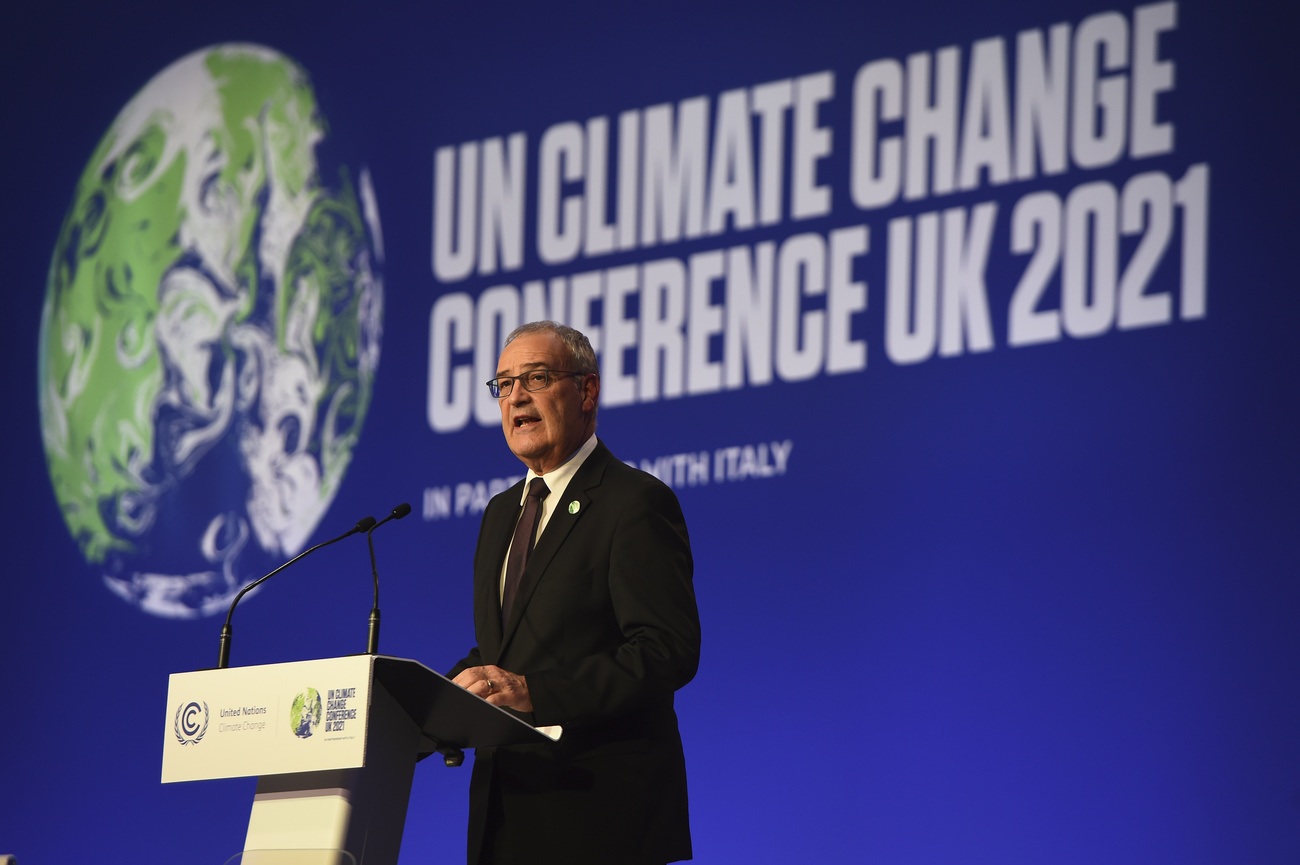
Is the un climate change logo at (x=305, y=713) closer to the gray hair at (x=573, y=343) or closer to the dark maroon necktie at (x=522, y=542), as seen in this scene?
the dark maroon necktie at (x=522, y=542)

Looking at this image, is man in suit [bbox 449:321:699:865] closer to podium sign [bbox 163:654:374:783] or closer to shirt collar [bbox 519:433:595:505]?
shirt collar [bbox 519:433:595:505]

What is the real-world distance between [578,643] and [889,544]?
179 centimetres

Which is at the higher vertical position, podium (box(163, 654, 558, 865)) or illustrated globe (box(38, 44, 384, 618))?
illustrated globe (box(38, 44, 384, 618))

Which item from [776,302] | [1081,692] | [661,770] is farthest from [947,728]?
[661,770]

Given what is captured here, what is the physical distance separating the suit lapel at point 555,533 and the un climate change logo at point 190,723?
0.52 metres

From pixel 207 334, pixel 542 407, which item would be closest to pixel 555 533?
pixel 542 407

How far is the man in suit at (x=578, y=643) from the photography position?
230 cm

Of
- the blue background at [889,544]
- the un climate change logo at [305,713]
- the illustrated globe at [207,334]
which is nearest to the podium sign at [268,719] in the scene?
the un climate change logo at [305,713]

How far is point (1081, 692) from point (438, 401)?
2213mm

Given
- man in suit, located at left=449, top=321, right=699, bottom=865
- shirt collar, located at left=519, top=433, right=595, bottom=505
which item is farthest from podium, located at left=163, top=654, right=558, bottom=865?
shirt collar, located at left=519, top=433, right=595, bottom=505

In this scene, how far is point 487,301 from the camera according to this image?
15.9 ft

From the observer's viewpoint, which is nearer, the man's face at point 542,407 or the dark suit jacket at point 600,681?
the dark suit jacket at point 600,681

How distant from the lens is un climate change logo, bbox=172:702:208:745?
2.14 metres

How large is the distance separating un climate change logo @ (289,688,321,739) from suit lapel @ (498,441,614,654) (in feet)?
1.59
